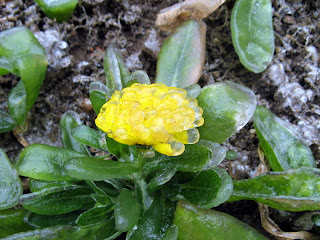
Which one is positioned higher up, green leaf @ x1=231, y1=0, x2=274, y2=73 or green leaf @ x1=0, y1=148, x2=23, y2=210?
green leaf @ x1=231, y1=0, x2=274, y2=73

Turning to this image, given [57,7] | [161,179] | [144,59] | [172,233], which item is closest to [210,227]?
[172,233]

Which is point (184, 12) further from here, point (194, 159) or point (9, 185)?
point (9, 185)

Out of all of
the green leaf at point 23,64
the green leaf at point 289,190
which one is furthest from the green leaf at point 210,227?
the green leaf at point 23,64

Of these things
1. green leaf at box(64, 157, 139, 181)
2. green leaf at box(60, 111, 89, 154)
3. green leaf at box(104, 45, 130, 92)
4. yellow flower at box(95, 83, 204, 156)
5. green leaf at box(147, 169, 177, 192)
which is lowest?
green leaf at box(60, 111, 89, 154)

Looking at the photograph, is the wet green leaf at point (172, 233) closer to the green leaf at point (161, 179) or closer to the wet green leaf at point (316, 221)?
the green leaf at point (161, 179)

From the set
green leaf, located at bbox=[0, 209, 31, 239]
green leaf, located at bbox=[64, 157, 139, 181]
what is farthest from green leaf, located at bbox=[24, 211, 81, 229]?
green leaf, located at bbox=[64, 157, 139, 181]

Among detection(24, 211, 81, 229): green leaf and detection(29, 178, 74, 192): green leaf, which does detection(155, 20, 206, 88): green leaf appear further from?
detection(24, 211, 81, 229): green leaf
